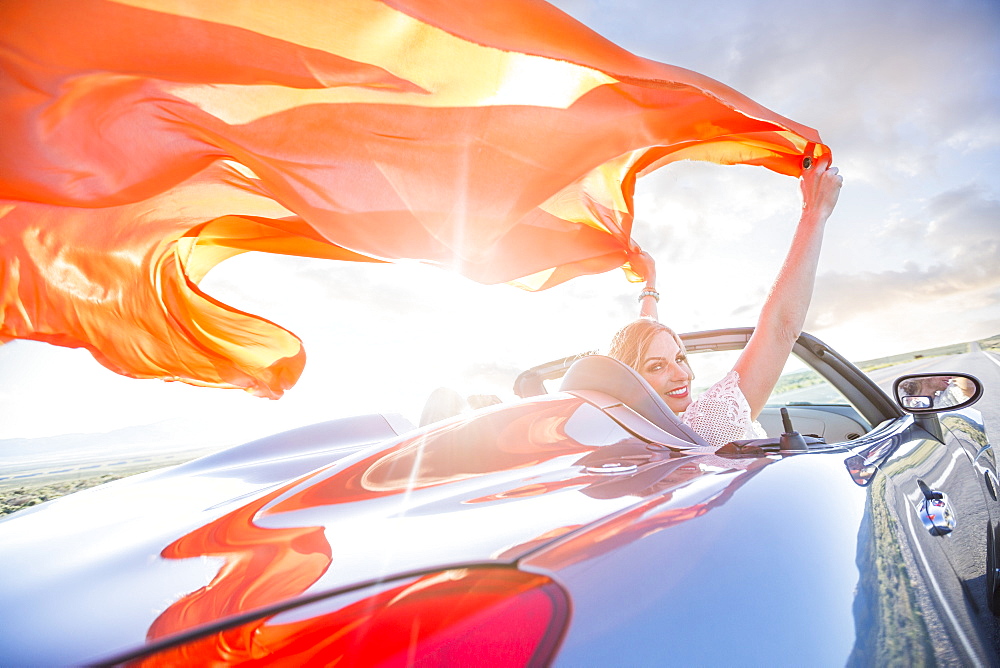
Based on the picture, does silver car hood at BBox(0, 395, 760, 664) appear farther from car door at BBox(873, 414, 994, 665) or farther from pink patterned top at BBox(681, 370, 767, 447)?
pink patterned top at BBox(681, 370, 767, 447)

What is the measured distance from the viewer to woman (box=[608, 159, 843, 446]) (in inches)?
86.0

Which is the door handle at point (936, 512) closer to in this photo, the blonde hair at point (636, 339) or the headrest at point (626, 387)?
the headrest at point (626, 387)

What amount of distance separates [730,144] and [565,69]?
119 cm

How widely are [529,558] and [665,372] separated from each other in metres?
2.21

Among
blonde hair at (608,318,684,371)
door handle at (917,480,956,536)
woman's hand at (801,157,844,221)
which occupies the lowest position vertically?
door handle at (917,480,956,536)

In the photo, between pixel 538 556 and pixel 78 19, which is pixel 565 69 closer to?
pixel 78 19

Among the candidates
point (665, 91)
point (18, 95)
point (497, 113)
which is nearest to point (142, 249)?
point (18, 95)

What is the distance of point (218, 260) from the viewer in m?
3.30

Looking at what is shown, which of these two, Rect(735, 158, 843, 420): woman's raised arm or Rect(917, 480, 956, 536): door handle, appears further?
Rect(735, 158, 843, 420): woman's raised arm

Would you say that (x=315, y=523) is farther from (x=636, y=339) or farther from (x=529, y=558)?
(x=636, y=339)

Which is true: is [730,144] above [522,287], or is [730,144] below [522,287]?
above

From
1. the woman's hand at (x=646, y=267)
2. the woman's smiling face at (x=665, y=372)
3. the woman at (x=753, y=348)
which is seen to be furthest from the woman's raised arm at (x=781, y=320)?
the woman's hand at (x=646, y=267)

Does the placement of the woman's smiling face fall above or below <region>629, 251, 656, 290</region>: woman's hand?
below

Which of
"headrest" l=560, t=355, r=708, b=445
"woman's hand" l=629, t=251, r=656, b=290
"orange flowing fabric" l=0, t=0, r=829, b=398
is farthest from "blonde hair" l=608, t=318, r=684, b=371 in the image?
"woman's hand" l=629, t=251, r=656, b=290
